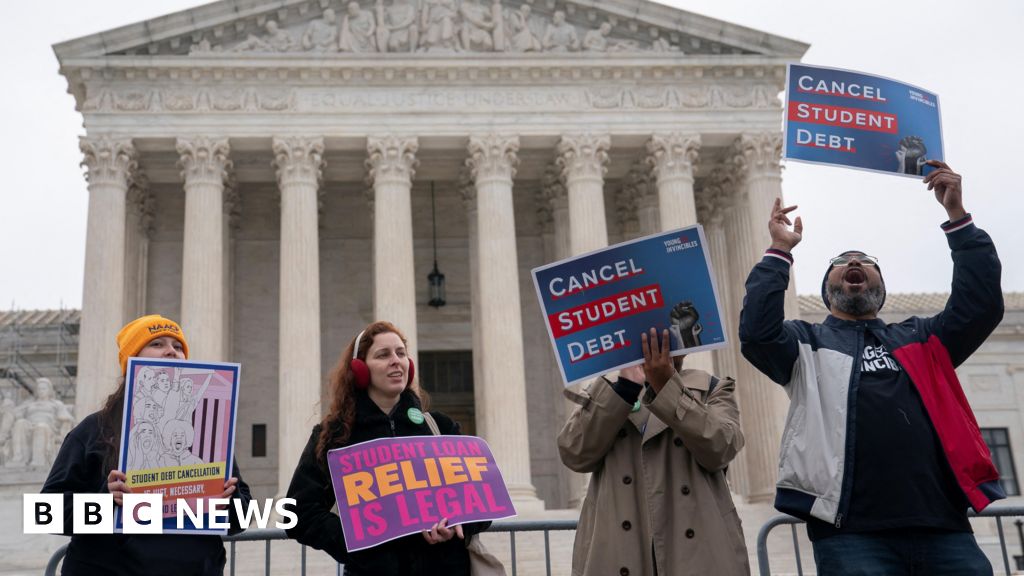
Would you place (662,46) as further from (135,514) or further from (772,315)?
Answer: (135,514)

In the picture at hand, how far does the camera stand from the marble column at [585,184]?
29156 mm

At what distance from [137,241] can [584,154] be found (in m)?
14.4

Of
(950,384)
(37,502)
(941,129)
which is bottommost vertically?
(37,502)

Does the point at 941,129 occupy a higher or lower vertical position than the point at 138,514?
higher

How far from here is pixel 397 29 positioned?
30609mm

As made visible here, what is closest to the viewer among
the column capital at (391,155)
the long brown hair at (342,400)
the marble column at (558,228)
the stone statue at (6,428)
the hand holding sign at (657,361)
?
the hand holding sign at (657,361)

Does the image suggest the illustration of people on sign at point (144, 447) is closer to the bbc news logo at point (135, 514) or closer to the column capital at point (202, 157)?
the bbc news logo at point (135, 514)

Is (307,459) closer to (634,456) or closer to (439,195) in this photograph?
(634,456)

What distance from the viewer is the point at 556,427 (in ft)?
109

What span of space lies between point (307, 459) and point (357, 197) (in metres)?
30.1

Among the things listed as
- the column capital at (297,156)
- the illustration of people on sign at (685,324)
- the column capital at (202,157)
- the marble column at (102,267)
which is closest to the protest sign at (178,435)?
the illustration of people on sign at (685,324)

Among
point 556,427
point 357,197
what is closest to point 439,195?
point 357,197

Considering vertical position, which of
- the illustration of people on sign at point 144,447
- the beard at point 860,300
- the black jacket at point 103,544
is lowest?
the black jacket at point 103,544

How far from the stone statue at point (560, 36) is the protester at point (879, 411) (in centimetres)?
2496
